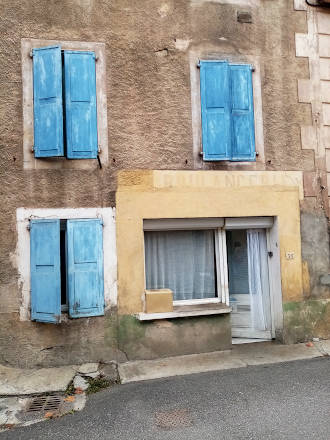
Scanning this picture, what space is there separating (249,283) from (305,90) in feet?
11.3

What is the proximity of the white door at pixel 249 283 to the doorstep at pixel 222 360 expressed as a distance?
0.31 metres

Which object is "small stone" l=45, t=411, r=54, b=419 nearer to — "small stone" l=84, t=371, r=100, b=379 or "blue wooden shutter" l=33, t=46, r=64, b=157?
"small stone" l=84, t=371, r=100, b=379

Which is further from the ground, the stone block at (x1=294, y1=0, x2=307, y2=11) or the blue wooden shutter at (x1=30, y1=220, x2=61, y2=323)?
the stone block at (x1=294, y1=0, x2=307, y2=11)

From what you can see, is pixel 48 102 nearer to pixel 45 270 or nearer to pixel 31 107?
pixel 31 107

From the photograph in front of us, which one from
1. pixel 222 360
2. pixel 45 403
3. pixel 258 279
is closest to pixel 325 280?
pixel 258 279

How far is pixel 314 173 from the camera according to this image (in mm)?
7086

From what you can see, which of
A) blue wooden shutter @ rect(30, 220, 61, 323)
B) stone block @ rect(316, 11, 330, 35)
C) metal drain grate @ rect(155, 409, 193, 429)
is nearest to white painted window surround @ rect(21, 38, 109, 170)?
blue wooden shutter @ rect(30, 220, 61, 323)

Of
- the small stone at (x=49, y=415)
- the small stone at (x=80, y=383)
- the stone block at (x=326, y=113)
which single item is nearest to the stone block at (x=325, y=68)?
the stone block at (x=326, y=113)

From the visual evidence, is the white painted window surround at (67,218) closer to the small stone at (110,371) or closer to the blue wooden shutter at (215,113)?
the small stone at (110,371)

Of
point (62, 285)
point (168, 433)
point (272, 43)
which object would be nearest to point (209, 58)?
point (272, 43)

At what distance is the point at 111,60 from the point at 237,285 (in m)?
4.21

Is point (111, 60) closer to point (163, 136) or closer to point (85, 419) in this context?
point (163, 136)

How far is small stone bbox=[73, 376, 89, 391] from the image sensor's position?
5453mm

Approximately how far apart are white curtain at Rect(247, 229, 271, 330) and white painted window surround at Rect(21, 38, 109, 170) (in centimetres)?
287
